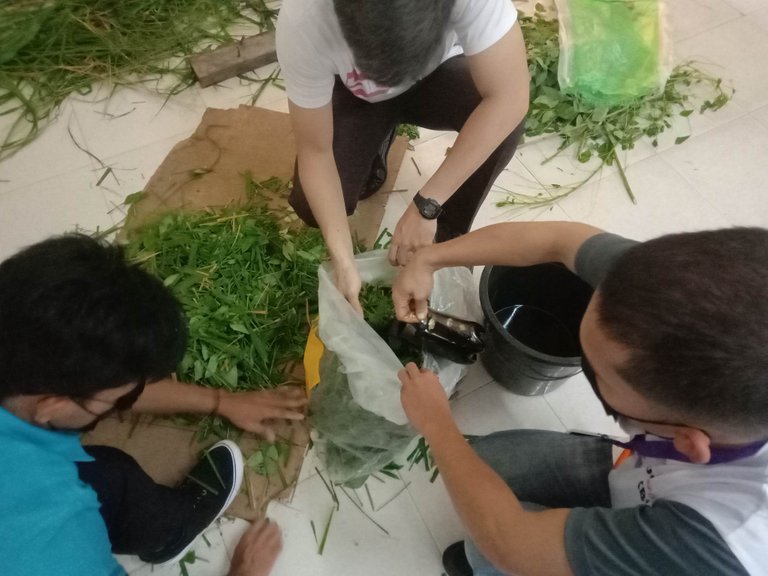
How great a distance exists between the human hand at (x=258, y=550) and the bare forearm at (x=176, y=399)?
24 cm

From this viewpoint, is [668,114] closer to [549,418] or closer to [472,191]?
[472,191]

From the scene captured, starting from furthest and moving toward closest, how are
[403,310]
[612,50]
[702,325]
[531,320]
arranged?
[612,50] → [531,320] → [403,310] → [702,325]

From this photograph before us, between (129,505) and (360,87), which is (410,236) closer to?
(360,87)

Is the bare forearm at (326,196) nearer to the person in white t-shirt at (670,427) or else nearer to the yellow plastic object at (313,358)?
the yellow plastic object at (313,358)

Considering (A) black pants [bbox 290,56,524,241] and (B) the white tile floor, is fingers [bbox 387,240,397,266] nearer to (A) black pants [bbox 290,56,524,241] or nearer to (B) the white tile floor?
(A) black pants [bbox 290,56,524,241]

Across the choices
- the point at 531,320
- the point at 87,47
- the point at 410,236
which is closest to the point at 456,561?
the point at 531,320

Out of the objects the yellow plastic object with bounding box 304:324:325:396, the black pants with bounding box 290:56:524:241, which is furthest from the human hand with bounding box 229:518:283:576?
the black pants with bounding box 290:56:524:241

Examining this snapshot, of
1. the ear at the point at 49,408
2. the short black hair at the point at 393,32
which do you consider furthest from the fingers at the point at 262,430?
the short black hair at the point at 393,32

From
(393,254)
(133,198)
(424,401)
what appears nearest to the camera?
(424,401)

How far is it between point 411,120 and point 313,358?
20.1 inches

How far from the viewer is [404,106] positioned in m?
1.11

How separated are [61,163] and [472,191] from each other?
1019mm

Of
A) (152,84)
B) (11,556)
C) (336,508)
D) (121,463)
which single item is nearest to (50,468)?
(11,556)

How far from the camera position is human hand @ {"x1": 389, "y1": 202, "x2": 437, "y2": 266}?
1.03 metres
